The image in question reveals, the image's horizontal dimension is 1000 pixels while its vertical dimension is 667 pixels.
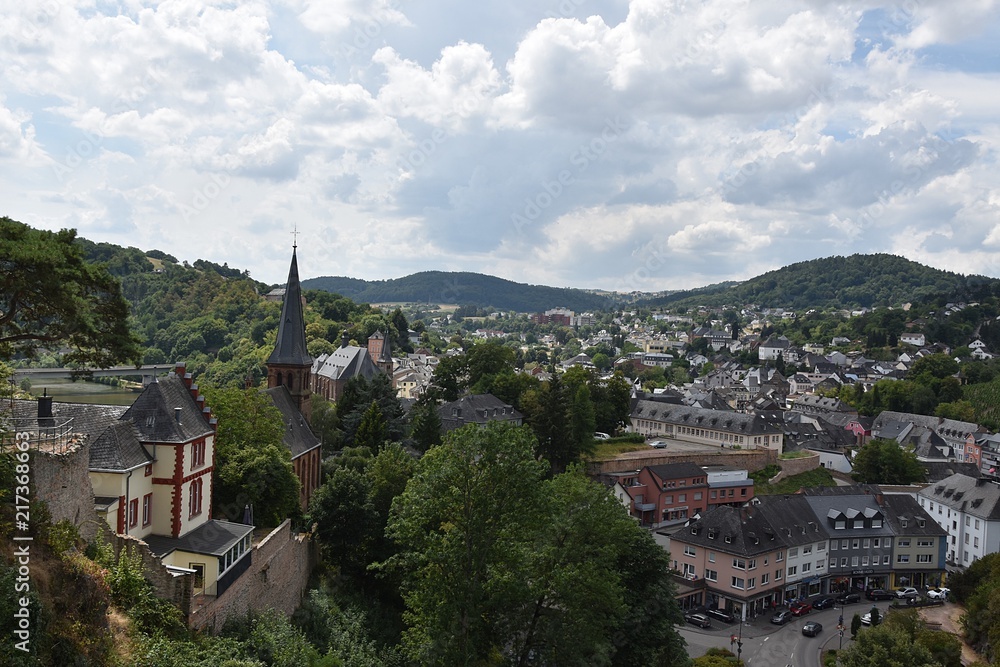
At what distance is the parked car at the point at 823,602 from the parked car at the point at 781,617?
10.7ft

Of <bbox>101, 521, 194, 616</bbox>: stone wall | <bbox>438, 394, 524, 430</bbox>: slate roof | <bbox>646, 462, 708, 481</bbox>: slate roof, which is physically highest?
<bbox>101, 521, 194, 616</bbox>: stone wall

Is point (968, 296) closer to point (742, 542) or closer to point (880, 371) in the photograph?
point (880, 371)

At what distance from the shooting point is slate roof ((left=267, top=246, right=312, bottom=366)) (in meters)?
49.5

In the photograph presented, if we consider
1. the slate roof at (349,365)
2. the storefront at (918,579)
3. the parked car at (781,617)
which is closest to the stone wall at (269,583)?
the parked car at (781,617)

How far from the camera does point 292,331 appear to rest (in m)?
50.6

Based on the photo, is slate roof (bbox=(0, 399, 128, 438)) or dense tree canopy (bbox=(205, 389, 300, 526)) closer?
slate roof (bbox=(0, 399, 128, 438))

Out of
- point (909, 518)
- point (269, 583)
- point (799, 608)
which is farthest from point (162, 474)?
point (909, 518)

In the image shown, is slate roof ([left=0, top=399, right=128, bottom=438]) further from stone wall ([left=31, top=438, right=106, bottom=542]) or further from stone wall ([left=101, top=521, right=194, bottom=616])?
stone wall ([left=101, top=521, right=194, bottom=616])

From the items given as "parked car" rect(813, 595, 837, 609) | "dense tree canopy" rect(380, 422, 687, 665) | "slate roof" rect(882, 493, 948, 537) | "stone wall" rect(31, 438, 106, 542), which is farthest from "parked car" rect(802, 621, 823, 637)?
"stone wall" rect(31, 438, 106, 542)

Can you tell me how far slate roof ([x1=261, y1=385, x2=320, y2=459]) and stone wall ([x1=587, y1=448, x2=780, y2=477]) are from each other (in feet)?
91.7

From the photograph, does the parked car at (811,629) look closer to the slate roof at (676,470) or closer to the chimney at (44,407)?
the slate roof at (676,470)

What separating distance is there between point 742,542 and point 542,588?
31450mm

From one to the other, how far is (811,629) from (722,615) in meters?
5.29

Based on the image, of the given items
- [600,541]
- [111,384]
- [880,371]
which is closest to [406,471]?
[600,541]
